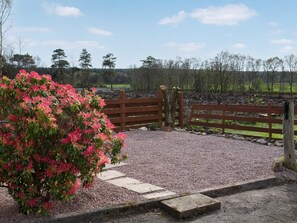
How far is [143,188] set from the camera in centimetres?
499

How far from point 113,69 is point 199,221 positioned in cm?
4544

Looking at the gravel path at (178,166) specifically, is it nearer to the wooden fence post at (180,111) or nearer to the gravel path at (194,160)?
the gravel path at (194,160)

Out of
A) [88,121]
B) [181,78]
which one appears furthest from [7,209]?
[181,78]

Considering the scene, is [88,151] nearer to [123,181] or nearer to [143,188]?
[143,188]

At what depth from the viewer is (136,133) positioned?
35.0 ft

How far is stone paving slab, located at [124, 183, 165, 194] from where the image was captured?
4887 mm

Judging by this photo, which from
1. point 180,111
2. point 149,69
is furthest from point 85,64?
point 180,111

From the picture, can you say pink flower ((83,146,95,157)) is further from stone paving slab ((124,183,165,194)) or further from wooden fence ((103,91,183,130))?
wooden fence ((103,91,183,130))

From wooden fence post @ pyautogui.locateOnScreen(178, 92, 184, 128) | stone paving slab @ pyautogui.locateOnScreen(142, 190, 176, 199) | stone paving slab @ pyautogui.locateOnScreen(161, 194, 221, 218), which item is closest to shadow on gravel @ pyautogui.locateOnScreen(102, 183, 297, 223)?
stone paving slab @ pyautogui.locateOnScreen(161, 194, 221, 218)

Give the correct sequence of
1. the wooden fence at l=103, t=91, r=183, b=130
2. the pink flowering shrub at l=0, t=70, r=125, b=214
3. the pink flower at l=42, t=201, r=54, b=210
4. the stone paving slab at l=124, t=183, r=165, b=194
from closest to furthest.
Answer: the pink flowering shrub at l=0, t=70, r=125, b=214 < the pink flower at l=42, t=201, r=54, b=210 < the stone paving slab at l=124, t=183, r=165, b=194 < the wooden fence at l=103, t=91, r=183, b=130

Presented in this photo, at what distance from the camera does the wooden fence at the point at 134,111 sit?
11.1m

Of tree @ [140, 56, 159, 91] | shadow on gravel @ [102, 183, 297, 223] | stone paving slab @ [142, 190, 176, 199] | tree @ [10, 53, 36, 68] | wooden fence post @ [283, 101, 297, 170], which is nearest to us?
shadow on gravel @ [102, 183, 297, 223]

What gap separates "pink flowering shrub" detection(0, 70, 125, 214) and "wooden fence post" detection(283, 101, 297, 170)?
3.51 metres

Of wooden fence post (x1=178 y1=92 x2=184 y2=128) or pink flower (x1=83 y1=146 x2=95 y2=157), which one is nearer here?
pink flower (x1=83 y1=146 x2=95 y2=157)
